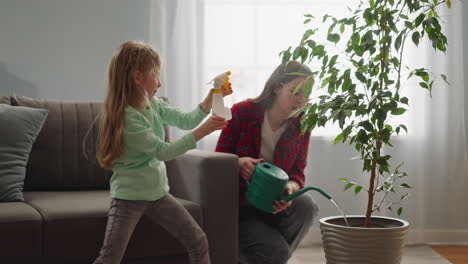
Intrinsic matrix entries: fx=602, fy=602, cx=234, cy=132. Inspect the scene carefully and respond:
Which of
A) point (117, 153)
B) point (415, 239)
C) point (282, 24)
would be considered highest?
point (282, 24)

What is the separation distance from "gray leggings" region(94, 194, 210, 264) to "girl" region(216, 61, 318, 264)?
370 millimetres

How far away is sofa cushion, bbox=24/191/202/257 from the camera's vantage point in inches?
78.2

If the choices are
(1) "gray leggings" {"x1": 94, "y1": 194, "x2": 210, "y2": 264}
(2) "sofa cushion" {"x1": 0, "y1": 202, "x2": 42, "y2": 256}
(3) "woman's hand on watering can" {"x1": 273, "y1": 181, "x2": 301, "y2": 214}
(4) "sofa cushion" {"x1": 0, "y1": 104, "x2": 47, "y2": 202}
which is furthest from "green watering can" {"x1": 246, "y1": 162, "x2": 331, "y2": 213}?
(4) "sofa cushion" {"x1": 0, "y1": 104, "x2": 47, "y2": 202}

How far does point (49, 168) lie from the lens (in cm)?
248

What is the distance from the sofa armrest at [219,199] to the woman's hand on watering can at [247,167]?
45 mm

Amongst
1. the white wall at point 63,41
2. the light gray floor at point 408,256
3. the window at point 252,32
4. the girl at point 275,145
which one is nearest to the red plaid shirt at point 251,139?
the girl at point 275,145

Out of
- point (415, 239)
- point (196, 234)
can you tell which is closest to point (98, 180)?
point (196, 234)

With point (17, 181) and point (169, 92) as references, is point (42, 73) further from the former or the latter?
point (17, 181)

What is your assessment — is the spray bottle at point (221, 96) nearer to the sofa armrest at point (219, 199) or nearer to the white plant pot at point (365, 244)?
the sofa armrest at point (219, 199)

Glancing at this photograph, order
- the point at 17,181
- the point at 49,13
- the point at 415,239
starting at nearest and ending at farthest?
the point at 17,181, the point at 49,13, the point at 415,239

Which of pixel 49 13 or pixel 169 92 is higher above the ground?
pixel 49 13

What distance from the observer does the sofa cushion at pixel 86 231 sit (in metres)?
1.99

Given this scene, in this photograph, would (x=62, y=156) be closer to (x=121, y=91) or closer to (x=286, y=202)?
(x=121, y=91)

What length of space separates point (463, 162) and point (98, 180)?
208cm
